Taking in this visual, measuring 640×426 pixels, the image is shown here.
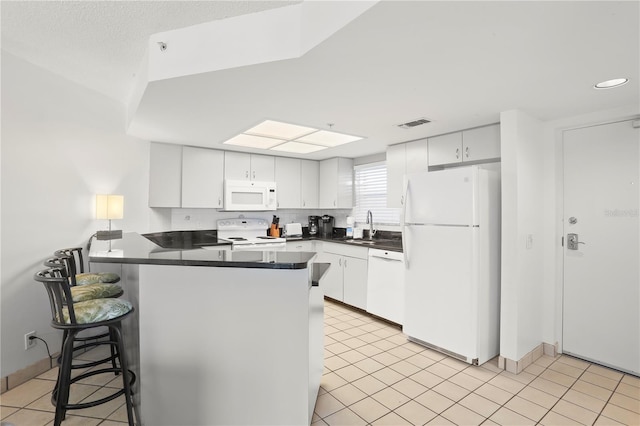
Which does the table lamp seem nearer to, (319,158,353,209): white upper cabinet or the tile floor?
the tile floor

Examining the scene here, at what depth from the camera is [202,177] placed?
13.5 feet

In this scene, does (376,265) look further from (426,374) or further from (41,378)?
(41,378)

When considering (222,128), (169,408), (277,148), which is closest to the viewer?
(169,408)

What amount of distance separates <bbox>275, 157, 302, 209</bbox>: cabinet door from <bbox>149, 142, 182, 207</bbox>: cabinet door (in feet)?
4.58

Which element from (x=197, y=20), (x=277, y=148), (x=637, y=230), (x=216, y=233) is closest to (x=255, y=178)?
(x=277, y=148)

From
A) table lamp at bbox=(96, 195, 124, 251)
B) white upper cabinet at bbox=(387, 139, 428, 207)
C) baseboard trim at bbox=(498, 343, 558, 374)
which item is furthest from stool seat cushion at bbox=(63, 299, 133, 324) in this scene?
baseboard trim at bbox=(498, 343, 558, 374)

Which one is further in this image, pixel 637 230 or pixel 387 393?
pixel 637 230

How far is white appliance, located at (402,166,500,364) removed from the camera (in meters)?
2.71

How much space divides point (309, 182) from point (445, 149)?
231 centimetres

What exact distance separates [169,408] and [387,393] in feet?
4.80

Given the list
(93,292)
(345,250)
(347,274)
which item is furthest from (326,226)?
(93,292)

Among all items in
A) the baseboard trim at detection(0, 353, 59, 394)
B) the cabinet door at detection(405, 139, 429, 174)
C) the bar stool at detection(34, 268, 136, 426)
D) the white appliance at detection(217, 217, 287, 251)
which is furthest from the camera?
the white appliance at detection(217, 217, 287, 251)

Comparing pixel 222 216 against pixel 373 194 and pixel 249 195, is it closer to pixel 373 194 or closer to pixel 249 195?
pixel 249 195

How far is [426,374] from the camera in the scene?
260cm
